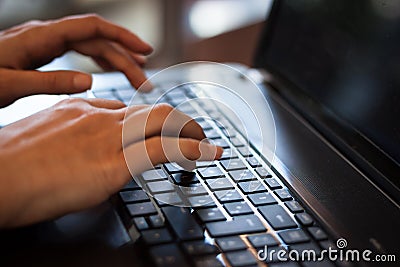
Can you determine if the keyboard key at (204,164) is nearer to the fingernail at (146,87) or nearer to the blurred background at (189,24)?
the fingernail at (146,87)

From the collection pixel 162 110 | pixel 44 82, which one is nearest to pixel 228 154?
pixel 162 110

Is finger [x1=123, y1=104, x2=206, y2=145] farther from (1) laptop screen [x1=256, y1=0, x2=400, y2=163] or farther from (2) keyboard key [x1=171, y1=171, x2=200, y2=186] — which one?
(1) laptop screen [x1=256, y1=0, x2=400, y2=163]

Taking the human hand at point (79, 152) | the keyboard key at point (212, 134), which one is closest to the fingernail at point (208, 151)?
the human hand at point (79, 152)

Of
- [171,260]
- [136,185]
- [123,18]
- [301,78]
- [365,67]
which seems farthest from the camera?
[123,18]

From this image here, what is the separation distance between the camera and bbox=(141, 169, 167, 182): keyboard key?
602mm

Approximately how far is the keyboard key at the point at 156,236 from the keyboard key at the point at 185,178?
81 mm

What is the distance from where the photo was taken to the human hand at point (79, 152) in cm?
51

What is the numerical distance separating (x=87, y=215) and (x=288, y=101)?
38cm

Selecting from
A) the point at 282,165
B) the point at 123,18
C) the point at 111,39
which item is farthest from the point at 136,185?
the point at 123,18

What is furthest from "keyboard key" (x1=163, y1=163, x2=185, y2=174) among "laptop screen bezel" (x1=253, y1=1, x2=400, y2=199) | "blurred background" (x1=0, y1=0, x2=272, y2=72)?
"blurred background" (x1=0, y1=0, x2=272, y2=72)

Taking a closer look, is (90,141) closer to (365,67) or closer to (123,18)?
(365,67)

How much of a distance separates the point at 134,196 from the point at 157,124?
0.25 ft

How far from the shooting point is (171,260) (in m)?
0.49

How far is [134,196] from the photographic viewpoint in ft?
1.90
